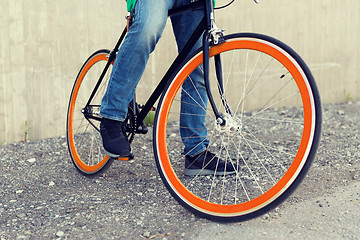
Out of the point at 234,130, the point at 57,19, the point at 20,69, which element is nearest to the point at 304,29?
the point at 57,19

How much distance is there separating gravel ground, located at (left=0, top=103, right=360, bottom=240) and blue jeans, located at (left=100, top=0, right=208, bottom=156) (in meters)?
0.47

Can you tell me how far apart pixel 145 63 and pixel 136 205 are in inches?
29.5

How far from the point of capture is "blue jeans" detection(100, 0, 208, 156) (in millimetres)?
2234

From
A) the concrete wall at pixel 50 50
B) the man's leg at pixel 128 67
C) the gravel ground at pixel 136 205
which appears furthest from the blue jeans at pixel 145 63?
the concrete wall at pixel 50 50

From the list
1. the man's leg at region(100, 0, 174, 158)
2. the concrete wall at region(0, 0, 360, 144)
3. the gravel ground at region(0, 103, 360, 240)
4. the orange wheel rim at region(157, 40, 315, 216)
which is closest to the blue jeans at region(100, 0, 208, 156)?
the man's leg at region(100, 0, 174, 158)

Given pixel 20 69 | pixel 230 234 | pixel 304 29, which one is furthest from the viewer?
pixel 304 29

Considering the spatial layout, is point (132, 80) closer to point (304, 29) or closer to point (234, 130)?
point (234, 130)

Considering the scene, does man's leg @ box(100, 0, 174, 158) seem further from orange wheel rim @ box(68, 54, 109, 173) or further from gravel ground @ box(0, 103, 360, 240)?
orange wheel rim @ box(68, 54, 109, 173)

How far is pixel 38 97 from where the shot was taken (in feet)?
12.7

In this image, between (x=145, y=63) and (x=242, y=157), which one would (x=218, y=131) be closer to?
(x=242, y=157)

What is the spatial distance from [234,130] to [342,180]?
1042 mm

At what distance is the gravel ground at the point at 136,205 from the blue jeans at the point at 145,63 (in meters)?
0.47

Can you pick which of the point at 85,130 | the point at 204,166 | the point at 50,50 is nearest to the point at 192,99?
the point at 204,166

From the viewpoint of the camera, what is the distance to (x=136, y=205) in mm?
2463
